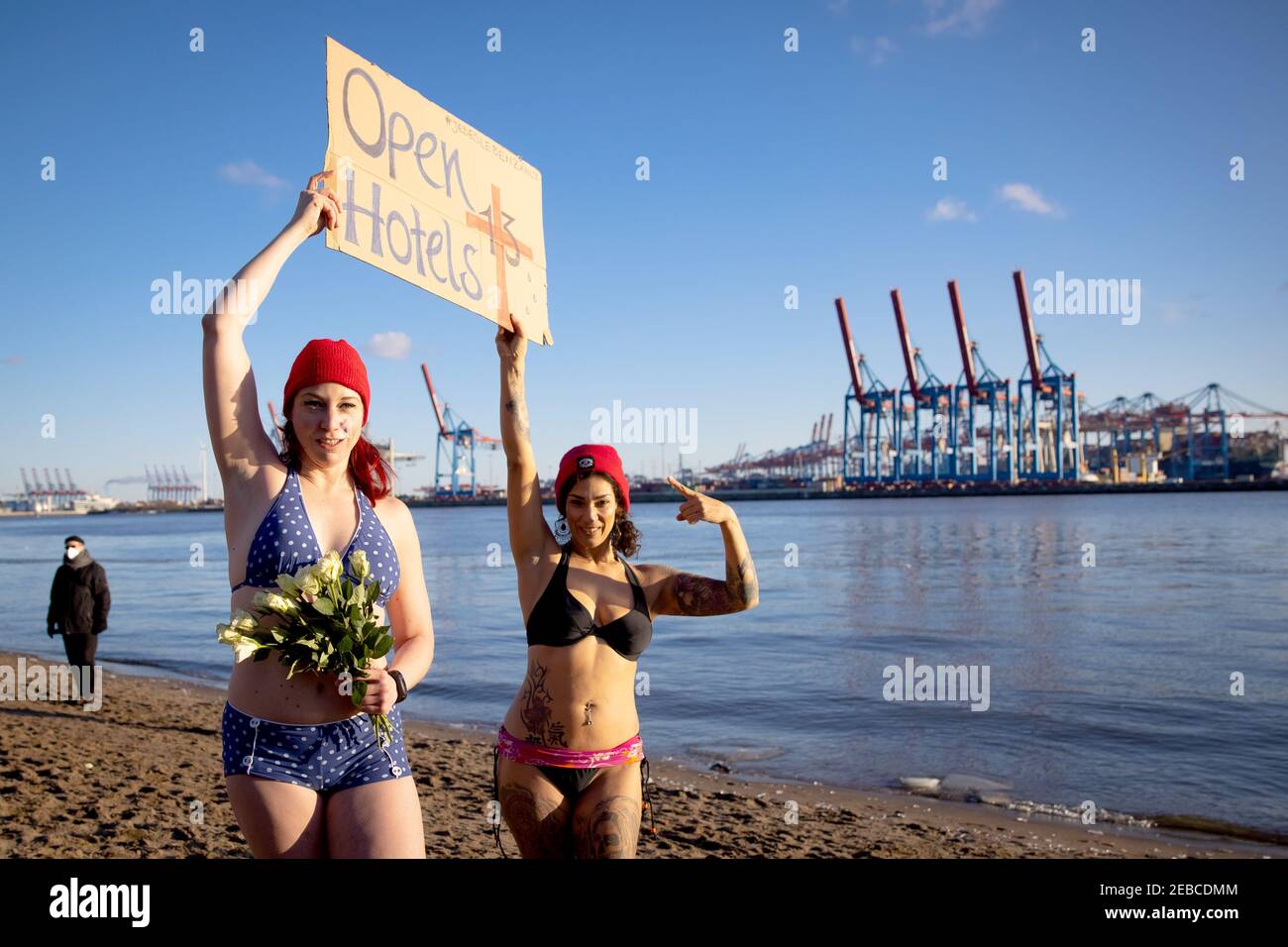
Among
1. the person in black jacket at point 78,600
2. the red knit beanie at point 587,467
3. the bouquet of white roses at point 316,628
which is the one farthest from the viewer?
the person in black jacket at point 78,600

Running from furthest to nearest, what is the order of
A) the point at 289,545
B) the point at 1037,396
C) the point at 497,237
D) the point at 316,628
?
the point at 1037,396 < the point at 497,237 < the point at 289,545 < the point at 316,628

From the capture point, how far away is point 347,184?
273 cm

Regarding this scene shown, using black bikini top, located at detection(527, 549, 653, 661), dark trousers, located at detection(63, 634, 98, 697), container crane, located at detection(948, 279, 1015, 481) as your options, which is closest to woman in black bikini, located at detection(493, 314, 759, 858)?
black bikini top, located at detection(527, 549, 653, 661)

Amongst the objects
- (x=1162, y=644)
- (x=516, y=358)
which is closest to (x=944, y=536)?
(x=1162, y=644)

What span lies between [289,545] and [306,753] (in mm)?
483

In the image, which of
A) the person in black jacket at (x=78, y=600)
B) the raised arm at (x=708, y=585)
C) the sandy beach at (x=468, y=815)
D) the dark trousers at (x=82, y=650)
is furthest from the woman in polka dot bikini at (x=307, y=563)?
the dark trousers at (x=82, y=650)

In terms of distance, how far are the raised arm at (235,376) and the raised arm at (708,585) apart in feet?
4.45

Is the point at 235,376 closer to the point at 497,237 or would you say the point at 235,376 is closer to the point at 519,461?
the point at 519,461

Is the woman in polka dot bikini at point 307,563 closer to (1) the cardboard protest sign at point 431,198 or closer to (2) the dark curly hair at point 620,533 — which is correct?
(1) the cardboard protest sign at point 431,198

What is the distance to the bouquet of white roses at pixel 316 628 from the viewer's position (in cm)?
215

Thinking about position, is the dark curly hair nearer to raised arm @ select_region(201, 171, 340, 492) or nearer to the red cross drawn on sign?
the red cross drawn on sign

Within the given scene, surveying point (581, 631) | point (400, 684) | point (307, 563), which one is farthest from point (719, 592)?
point (307, 563)

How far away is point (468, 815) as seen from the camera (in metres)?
6.71

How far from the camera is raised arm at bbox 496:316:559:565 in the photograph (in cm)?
314
